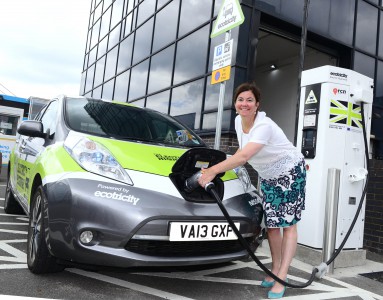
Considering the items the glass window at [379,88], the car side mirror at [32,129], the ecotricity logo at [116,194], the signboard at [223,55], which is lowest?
the ecotricity logo at [116,194]

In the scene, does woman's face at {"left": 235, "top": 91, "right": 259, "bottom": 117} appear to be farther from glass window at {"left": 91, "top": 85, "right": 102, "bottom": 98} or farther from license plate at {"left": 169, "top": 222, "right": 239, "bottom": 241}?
glass window at {"left": 91, "top": 85, "right": 102, "bottom": 98}

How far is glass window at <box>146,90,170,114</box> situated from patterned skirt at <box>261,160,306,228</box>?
7.17 meters

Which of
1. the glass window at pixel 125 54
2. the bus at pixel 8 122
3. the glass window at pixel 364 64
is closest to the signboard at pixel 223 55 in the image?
the glass window at pixel 364 64

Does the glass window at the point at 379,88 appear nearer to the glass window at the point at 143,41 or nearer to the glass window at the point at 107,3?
the glass window at the point at 143,41

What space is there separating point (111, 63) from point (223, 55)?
11049mm

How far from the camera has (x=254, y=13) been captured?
7262mm

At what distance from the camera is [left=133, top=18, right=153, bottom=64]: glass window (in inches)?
442

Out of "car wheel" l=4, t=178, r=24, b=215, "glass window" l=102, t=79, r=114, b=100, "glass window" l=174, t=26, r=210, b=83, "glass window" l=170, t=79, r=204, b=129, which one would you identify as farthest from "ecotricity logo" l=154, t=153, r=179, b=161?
"glass window" l=102, t=79, r=114, b=100

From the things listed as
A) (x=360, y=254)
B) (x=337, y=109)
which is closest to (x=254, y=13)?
(x=337, y=109)

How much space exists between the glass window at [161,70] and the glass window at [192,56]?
14.8 inches

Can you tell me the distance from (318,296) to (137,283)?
1.33m

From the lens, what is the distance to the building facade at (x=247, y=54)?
7.12 meters

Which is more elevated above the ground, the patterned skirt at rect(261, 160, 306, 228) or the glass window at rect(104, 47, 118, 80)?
the glass window at rect(104, 47, 118, 80)

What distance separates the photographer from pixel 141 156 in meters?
2.55
